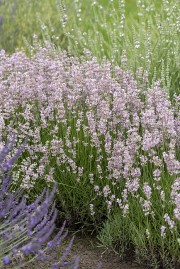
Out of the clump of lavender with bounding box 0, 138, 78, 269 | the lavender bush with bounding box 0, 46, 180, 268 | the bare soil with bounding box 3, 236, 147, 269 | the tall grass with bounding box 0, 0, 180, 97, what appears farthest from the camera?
the tall grass with bounding box 0, 0, 180, 97

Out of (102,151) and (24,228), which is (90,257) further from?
(24,228)

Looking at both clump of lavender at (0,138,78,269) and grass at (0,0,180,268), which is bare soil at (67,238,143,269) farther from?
clump of lavender at (0,138,78,269)

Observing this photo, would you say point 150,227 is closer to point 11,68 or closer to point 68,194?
point 68,194

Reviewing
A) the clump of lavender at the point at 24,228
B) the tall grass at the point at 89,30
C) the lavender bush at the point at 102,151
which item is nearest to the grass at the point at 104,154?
the lavender bush at the point at 102,151

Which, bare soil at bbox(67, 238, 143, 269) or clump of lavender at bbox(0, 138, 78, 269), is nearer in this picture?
clump of lavender at bbox(0, 138, 78, 269)

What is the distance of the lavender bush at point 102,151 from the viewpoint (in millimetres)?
3059

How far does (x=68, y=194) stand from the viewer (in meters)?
3.47

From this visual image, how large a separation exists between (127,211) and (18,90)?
1.10m

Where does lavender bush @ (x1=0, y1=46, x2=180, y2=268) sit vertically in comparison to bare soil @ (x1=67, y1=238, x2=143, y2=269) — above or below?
above

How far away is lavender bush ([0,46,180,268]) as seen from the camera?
3.06 m

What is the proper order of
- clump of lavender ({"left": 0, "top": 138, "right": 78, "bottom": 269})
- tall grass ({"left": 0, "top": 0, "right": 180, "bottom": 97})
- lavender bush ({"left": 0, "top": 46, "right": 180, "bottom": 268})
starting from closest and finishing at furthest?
clump of lavender ({"left": 0, "top": 138, "right": 78, "bottom": 269}) < lavender bush ({"left": 0, "top": 46, "right": 180, "bottom": 268}) < tall grass ({"left": 0, "top": 0, "right": 180, "bottom": 97})

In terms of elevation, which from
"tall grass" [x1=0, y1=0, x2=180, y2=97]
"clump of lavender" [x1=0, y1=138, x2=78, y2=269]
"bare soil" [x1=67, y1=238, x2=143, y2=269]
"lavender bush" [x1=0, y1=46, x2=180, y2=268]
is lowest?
"bare soil" [x1=67, y1=238, x2=143, y2=269]

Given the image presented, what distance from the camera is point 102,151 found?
141 inches

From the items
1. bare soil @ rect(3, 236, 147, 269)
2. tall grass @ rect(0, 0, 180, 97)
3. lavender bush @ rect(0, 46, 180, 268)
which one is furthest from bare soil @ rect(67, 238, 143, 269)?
tall grass @ rect(0, 0, 180, 97)
